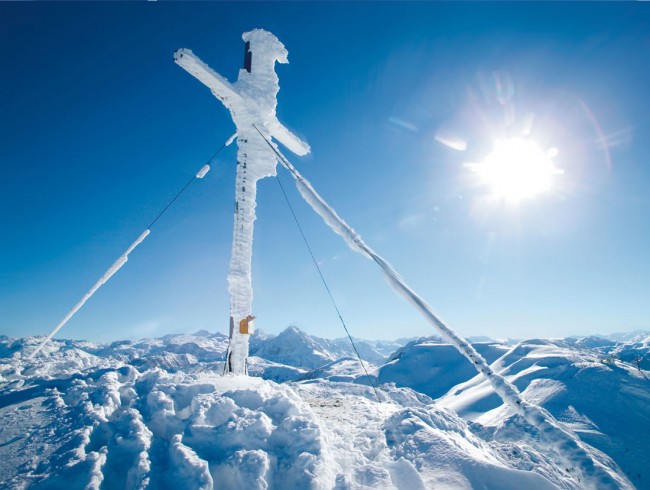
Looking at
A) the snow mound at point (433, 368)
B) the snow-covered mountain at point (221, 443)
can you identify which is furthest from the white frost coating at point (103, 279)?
the snow mound at point (433, 368)

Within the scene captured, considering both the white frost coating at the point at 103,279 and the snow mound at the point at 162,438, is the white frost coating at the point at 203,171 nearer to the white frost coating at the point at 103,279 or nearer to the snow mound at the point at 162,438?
the white frost coating at the point at 103,279

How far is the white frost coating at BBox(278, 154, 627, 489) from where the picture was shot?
12.1 ft

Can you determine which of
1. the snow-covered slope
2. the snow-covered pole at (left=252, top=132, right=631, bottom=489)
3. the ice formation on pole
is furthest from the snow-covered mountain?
the snow-covered slope

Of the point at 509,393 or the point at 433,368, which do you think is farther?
the point at 433,368

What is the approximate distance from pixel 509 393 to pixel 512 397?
0.20 ft

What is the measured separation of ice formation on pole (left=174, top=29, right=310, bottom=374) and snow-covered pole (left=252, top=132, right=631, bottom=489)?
494cm

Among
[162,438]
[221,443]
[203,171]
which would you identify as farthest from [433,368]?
[162,438]

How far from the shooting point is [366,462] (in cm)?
571

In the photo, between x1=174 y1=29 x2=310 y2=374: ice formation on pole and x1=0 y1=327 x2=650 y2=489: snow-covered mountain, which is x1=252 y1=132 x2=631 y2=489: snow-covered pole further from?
x1=174 y1=29 x2=310 y2=374: ice formation on pole

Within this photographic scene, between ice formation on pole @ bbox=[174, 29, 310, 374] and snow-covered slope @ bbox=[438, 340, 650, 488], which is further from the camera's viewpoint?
snow-covered slope @ bbox=[438, 340, 650, 488]

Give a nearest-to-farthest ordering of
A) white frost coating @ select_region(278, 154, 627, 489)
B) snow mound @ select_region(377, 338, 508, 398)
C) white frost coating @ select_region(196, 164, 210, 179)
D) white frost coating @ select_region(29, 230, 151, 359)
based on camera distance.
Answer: white frost coating @ select_region(278, 154, 627, 489)
white frost coating @ select_region(29, 230, 151, 359)
white frost coating @ select_region(196, 164, 210, 179)
snow mound @ select_region(377, 338, 508, 398)

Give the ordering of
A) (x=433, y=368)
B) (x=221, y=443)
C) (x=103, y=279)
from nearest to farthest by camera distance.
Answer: (x=221, y=443), (x=103, y=279), (x=433, y=368)

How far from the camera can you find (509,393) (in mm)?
4328

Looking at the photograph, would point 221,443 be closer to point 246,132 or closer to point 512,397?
point 512,397
